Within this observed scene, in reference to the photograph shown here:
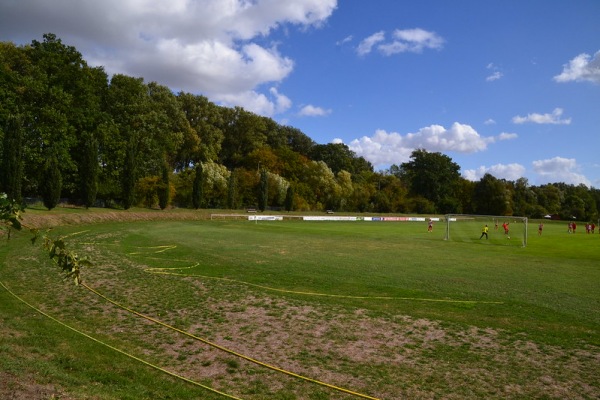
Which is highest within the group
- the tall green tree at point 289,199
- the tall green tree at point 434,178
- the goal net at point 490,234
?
the tall green tree at point 434,178

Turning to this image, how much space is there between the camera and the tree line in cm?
4453

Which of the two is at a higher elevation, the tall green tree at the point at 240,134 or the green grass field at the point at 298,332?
the tall green tree at the point at 240,134

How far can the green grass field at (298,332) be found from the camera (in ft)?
22.9

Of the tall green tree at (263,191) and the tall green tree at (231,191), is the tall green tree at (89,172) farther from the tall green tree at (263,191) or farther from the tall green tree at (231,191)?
the tall green tree at (263,191)

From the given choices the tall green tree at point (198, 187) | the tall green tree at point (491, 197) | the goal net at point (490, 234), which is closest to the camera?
the goal net at point (490, 234)

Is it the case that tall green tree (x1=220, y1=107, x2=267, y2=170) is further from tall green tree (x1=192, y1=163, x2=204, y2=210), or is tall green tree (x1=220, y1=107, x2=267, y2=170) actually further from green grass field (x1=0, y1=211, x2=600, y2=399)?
green grass field (x1=0, y1=211, x2=600, y2=399)

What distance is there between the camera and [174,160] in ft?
271

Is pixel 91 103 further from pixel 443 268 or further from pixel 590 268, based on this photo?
pixel 590 268

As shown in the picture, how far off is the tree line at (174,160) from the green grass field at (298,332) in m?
26.3

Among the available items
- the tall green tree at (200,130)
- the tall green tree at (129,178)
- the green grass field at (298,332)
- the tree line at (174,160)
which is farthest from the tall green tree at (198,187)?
the green grass field at (298,332)

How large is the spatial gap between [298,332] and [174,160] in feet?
253

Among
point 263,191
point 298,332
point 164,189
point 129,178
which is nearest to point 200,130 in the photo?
point 263,191

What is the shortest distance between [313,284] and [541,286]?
8353mm

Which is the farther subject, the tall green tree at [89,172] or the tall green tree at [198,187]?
the tall green tree at [198,187]
